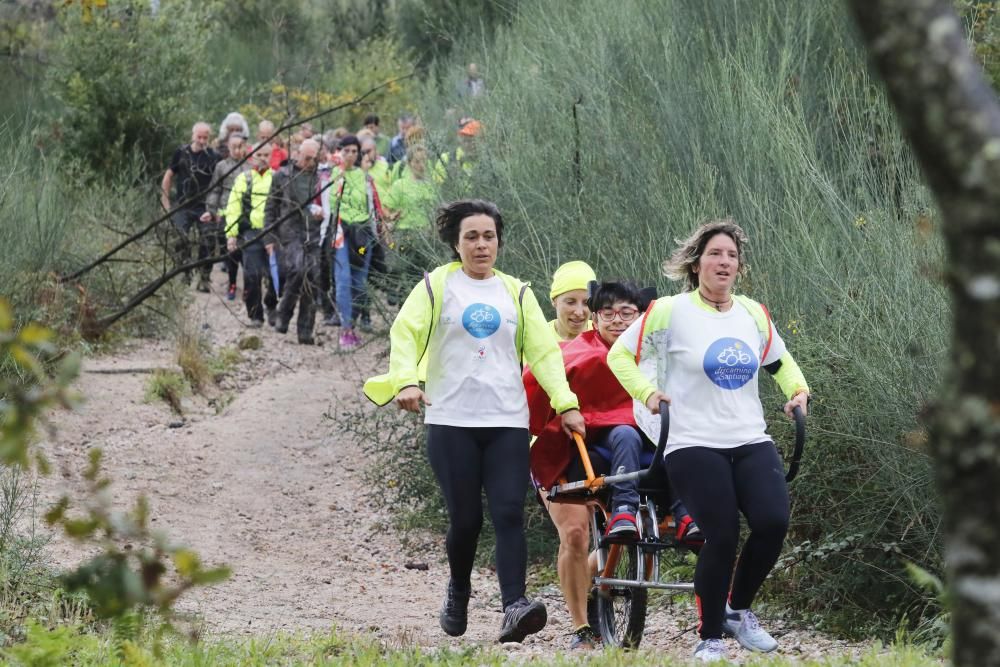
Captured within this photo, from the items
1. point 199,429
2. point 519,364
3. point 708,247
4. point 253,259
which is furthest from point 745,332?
point 253,259

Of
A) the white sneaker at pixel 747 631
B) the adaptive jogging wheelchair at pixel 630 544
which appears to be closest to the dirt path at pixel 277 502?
the adaptive jogging wheelchair at pixel 630 544

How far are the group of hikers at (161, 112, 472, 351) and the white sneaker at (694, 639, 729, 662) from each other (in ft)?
17.4

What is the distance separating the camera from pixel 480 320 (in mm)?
6641

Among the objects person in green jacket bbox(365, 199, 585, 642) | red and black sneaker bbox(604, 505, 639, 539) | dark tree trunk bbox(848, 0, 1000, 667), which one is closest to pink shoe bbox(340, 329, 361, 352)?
person in green jacket bbox(365, 199, 585, 642)

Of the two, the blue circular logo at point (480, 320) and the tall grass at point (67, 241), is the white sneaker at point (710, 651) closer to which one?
the blue circular logo at point (480, 320)

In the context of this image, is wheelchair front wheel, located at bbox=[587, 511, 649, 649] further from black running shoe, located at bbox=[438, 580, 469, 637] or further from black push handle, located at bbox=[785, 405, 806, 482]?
black push handle, located at bbox=[785, 405, 806, 482]

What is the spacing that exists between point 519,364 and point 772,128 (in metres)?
3.44

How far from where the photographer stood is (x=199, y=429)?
13750 millimetres

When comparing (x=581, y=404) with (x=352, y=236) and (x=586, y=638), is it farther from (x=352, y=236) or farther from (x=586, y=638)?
(x=352, y=236)

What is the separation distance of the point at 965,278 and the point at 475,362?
473 centimetres

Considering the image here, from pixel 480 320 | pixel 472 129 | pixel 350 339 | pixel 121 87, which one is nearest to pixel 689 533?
pixel 480 320

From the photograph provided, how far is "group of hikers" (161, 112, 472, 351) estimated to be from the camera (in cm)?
1238

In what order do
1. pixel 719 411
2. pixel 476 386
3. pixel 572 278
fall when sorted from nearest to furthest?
pixel 719 411 → pixel 476 386 → pixel 572 278

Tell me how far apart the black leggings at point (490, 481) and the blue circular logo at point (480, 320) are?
41 centimetres
